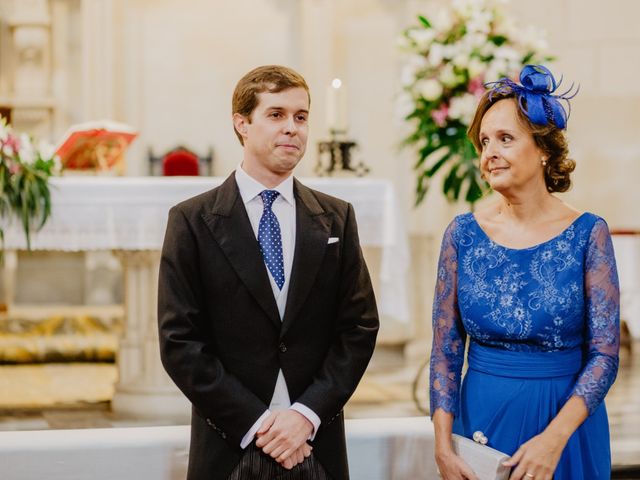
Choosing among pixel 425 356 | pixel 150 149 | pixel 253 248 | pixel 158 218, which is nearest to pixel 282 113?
pixel 253 248

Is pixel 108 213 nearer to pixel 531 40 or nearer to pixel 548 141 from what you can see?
pixel 531 40

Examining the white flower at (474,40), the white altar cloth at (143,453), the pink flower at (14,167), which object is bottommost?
the white altar cloth at (143,453)

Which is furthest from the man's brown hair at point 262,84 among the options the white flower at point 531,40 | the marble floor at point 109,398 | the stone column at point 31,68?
the stone column at point 31,68

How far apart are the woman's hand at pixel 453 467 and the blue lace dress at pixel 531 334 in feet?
0.34

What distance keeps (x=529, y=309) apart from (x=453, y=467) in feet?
1.24

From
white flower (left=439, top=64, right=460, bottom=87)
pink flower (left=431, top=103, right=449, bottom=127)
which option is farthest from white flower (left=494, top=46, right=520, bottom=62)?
pink flower (left=431, top=103, right=449, bottom=127)

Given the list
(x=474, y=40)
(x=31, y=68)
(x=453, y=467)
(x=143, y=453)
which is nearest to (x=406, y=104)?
(x=474, y=40)

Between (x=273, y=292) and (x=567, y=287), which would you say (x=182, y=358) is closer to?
(x=273, y=292)

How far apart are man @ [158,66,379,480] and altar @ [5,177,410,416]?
7.08 ft

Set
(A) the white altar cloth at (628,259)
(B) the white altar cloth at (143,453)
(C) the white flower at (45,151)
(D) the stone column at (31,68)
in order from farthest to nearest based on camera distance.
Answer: (D) the stone column at (31,68), (A) the white altar cloth at (628,259), (C) the white flower at (45,151), (B) the white altar cloth at (143,453)

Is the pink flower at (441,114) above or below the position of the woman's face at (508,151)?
above

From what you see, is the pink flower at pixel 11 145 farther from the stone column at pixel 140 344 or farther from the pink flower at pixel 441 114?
the pink flower at pixel 441 114

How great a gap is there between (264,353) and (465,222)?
1.79ft

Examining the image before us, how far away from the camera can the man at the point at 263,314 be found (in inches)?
81.9
